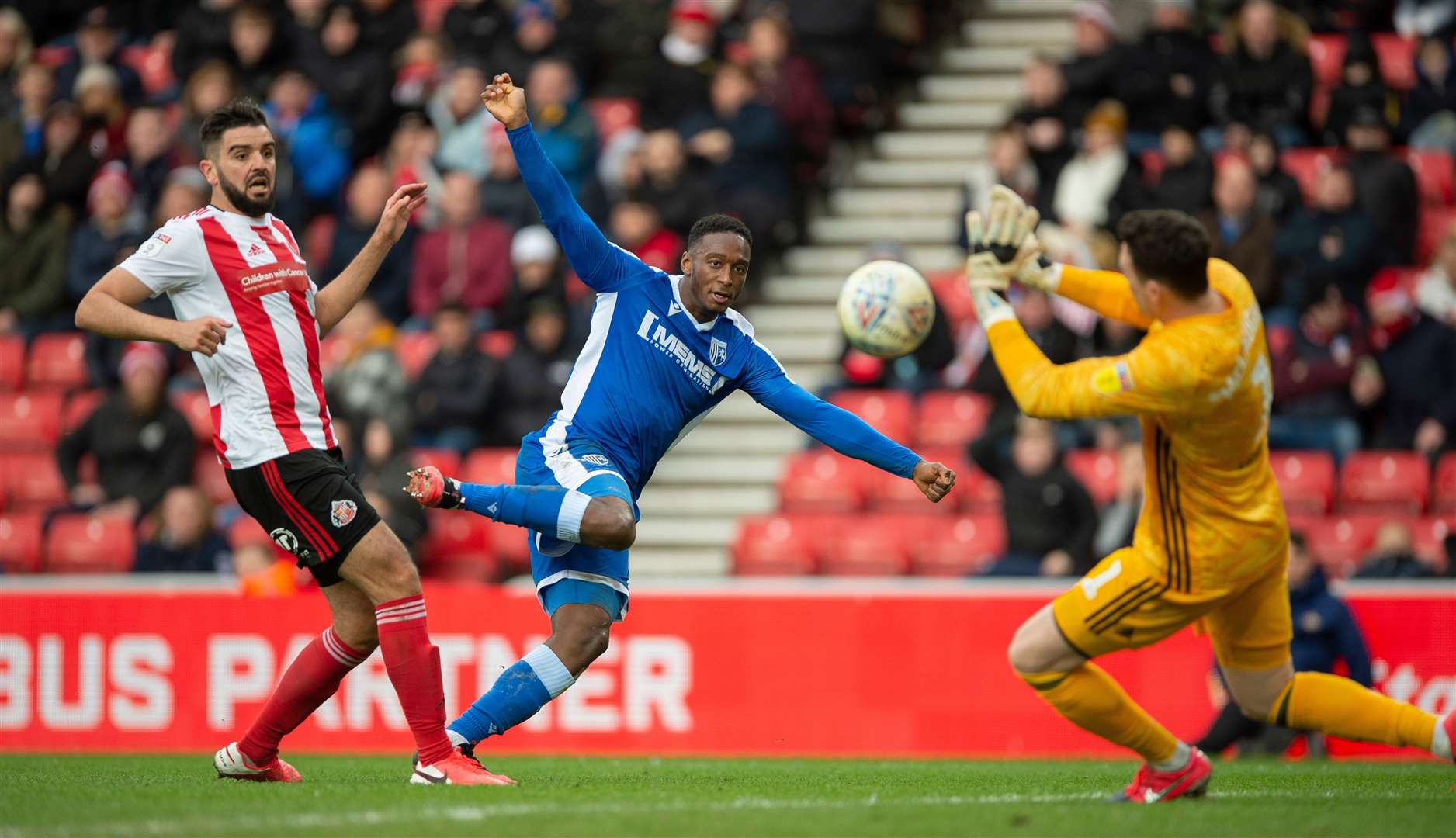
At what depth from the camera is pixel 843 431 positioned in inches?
308

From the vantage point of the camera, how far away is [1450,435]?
13.1m

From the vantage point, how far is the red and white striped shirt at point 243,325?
7270mm

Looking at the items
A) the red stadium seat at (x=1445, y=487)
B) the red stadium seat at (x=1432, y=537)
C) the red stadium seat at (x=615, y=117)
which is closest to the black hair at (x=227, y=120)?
the red stadium seat at (x=1432, y=537)

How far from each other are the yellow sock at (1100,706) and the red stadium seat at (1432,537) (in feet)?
19.9

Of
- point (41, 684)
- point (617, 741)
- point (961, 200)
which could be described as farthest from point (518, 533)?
point (961, 200)

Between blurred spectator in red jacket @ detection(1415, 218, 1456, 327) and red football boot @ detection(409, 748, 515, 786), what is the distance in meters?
8.76

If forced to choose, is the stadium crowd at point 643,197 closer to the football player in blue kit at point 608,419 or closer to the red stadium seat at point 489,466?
the red stadium seat at point 489,466

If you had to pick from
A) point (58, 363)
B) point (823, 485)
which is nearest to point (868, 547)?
point (823, 485)

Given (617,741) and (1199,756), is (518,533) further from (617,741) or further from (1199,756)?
(1199,756)

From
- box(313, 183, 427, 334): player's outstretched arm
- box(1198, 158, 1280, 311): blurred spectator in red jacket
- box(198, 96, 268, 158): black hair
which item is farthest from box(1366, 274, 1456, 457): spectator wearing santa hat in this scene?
box(198, 96, 268, 158): black hair

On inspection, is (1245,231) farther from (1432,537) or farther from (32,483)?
(32,483)

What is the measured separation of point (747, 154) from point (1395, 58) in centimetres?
566

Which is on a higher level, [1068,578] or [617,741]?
[1068,578]

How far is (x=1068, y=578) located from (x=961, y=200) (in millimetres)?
4703
